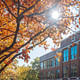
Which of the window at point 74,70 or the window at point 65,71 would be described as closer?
the window at point 74,70

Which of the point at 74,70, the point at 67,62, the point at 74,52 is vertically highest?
the point at 74,52

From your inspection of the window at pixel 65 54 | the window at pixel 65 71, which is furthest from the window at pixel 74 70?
the window at pixel 65 54

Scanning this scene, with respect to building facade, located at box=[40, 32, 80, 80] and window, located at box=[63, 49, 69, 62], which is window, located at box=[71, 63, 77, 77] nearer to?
building facade, located at box=[40, 32, 80, 80]

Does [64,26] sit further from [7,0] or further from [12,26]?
[7,0]

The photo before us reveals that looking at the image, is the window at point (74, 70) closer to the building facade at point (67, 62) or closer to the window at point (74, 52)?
the building facade at point (67, 62)

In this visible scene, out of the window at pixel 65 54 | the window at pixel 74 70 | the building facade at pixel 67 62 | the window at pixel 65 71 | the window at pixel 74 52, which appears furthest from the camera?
the window at pixel 65 54

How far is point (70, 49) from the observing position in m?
38.2

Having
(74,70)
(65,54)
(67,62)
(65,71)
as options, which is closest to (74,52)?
(74,70)

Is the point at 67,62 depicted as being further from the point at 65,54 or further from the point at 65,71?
the point at 65,54

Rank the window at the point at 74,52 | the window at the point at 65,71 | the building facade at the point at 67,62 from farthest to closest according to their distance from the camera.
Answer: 1. the window at the point at 65,71
2. the window at the point at 74,52
3. the building facade at the point at 67,62

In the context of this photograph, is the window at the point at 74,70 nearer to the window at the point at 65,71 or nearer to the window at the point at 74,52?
the window at the point at 74,52

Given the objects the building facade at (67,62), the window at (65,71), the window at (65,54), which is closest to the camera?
the building facade at (67,62)

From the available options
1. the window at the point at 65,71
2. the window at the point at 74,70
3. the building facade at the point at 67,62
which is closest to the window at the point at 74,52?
the building facade at the point at 67,62

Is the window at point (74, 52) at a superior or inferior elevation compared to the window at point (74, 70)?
superior
